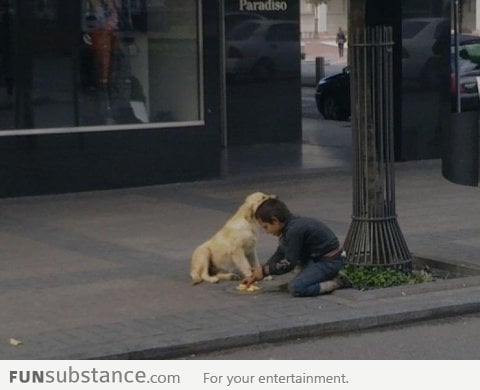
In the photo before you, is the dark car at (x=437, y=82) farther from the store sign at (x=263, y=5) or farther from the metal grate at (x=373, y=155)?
the metal grate at (x=373, y=155)

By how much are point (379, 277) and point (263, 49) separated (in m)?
10.6

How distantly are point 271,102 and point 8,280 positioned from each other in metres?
10.3

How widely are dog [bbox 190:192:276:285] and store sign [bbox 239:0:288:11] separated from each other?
10.2 meters

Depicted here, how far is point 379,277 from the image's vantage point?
1038 centimetres

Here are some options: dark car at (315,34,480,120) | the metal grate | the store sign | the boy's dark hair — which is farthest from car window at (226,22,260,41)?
the boy's dark hair

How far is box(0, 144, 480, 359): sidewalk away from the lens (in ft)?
29.1

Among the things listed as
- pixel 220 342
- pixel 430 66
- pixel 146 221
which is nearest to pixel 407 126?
pixel 430 66

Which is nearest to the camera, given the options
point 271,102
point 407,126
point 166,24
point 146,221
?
point 146,221

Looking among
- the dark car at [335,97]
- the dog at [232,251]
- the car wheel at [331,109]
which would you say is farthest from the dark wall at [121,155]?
the car wheel at [331,109]

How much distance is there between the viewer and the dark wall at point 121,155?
602 inches

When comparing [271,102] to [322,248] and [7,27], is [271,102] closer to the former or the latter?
[7,27]

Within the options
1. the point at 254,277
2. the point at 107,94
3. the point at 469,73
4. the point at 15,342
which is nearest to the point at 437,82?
the point at 469,73

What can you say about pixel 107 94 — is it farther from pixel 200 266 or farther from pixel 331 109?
pixel 331 109

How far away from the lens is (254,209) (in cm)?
1006
